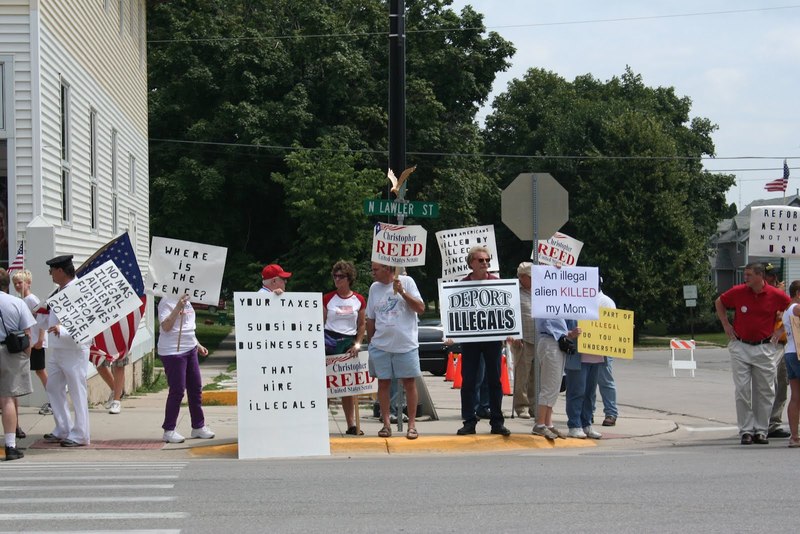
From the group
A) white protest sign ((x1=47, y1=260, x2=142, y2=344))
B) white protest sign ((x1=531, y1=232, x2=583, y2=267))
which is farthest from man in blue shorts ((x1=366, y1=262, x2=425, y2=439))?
white protest sign ((x1=531, y1=232, x2=583, y2=267))

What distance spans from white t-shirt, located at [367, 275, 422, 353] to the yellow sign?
207cm

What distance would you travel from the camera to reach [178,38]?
38.8 metres

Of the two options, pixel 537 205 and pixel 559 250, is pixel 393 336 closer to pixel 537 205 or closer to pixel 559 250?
pixel 537 205

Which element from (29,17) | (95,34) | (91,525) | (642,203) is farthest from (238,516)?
(642,203)

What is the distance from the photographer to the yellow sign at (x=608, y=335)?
40.3ft

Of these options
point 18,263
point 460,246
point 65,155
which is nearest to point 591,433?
point 460,246

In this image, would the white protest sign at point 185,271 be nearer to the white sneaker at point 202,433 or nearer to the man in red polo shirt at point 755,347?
the white sneaker at point 202,433

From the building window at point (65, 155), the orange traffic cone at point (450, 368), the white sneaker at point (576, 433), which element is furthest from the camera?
the orange traffic cone at point (450, 368)

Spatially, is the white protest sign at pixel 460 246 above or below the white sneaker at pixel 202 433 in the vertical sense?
above

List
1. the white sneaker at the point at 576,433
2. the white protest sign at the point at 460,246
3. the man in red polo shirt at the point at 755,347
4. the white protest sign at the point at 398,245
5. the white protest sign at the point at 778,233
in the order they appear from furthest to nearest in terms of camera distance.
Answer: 1. the white protest sign at the point at 460,246
2. the white protest sign at the point at 778,233
3. the white sneaker at the point at 576,433
4. the man in red polo shirt at the point at 755,347
5. the white protest sign at the point at 398,245

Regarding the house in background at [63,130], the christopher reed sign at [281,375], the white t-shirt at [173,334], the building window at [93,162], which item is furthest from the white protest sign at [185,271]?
the building window at [93,162]

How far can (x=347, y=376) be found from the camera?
38.8 feet

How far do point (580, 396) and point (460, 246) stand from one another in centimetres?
397

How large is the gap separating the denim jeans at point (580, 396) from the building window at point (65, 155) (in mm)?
7688
